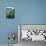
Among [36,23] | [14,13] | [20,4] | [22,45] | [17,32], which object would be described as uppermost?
[20,4]

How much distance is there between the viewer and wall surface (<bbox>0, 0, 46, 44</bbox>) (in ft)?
12.9

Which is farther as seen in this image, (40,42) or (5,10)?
(5,10)

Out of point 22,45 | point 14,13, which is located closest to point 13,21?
point 14,13

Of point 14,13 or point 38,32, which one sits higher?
point 14,13

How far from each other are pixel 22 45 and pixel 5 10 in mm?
1204

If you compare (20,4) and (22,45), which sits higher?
(20,4)

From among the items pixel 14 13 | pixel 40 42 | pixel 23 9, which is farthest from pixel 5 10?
pixel 40 42

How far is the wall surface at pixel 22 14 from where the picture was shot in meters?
3.94

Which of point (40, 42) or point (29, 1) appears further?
point (29, 1)

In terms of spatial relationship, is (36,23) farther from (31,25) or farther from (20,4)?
(20,4)

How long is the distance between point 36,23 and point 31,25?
19 centimetres

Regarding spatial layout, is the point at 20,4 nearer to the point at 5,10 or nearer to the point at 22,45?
the point at 5,10

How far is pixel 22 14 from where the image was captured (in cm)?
398

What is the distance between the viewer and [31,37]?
3.75 m
